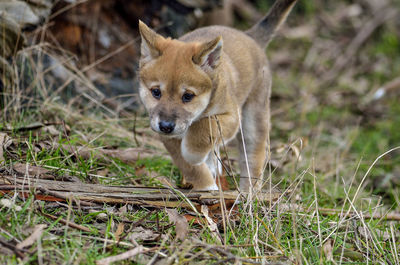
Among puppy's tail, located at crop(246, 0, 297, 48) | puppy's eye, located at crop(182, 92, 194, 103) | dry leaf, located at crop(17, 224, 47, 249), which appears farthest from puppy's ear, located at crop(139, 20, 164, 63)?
puppy's tail, located at crop(246, 0, 297, 48)

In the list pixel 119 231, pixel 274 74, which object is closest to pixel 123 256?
pixel 119 231

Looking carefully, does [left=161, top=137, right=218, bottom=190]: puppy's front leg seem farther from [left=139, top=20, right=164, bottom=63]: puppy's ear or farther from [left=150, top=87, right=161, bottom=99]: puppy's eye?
[left=139, top=20, right=164, bottom=63]: puppy's ear

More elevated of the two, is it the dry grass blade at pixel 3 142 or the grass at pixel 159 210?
the dry grass blade at pixel 3 142

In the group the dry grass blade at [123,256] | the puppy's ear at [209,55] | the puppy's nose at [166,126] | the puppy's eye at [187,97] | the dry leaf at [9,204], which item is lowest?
the dry grass blade at [123,256]

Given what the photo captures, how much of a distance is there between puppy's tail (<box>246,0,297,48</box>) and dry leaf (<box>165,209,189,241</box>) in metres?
3.05

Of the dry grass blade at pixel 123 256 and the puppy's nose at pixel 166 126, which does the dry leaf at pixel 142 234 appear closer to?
the dry grass blade at pixel 123 256

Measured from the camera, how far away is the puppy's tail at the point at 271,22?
5.86 metres

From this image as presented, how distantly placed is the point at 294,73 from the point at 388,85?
203 cm

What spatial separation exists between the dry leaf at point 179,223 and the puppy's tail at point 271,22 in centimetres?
305

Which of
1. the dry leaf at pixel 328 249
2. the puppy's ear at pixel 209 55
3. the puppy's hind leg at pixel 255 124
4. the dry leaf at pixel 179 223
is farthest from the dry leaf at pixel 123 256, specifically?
the puppy's hind leg at pixel 255 124

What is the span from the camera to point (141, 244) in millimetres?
3416

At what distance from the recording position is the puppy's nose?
4.01 m

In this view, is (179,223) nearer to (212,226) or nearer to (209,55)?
(212,226)

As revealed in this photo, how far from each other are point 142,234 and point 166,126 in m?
0.97
